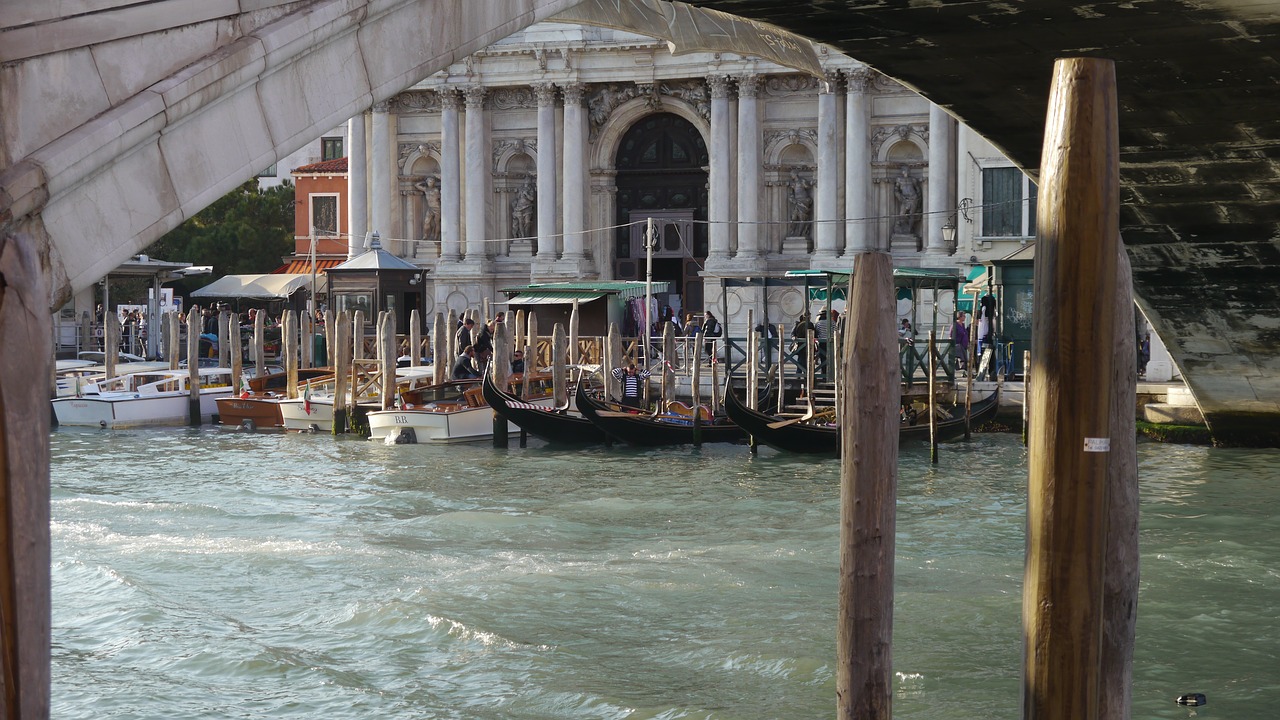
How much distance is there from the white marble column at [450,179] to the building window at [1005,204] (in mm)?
10585

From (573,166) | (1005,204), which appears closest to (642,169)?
(573,166)

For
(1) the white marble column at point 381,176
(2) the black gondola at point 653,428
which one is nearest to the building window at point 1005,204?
(2) the black gondola at point 653,428

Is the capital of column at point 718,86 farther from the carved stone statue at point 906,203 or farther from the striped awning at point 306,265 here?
the striped awning at point 306,265

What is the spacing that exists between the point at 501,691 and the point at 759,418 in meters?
9.18

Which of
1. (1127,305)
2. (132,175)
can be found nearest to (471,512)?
(132,175)

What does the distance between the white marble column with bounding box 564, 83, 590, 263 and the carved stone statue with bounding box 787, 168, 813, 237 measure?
384 cm

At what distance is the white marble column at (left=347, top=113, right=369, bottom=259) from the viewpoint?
28812 millimetres

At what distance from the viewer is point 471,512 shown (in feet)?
39.3

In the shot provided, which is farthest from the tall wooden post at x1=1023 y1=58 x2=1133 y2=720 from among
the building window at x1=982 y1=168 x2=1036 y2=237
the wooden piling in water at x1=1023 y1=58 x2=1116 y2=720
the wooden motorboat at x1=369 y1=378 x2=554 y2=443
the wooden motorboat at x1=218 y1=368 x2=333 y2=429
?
the building window at x1=982 y1=168 x2=1036 y2=237

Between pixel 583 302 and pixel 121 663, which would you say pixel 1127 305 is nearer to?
pixel 121 663

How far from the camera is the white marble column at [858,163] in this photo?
25594 millimetres

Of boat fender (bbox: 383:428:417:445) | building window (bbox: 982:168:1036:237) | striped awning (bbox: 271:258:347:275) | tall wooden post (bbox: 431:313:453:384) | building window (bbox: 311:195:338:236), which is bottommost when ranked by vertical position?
boat fender (bbox: 383:428:417:445)

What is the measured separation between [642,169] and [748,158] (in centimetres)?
268

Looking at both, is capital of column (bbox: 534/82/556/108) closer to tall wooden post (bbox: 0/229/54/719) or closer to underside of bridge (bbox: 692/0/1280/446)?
underside of bridge (bbox: 692/0/1280/446)
